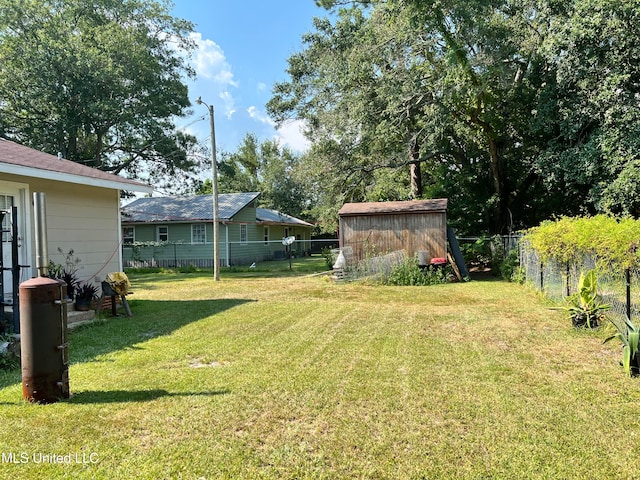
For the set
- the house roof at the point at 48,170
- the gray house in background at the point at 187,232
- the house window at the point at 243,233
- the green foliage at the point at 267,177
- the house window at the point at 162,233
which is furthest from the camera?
the green foliage at the point at 267,177

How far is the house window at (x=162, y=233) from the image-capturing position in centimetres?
2103

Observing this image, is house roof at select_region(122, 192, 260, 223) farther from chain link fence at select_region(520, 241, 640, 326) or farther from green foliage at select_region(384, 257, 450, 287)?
chain link fence at select_region(520, 241, 640, 326)

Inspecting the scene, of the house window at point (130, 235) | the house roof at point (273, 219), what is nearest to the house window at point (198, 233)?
the house window at point (130, 235)

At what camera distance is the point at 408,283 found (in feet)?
38.3

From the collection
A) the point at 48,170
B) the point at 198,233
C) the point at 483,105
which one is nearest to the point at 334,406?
the point at 48,170

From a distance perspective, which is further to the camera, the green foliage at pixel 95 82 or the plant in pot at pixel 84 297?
the green foliage at pixel 95 82

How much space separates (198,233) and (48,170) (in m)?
14.4

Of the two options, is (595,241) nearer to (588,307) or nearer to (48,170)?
(588,307)

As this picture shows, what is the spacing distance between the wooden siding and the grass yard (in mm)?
6807

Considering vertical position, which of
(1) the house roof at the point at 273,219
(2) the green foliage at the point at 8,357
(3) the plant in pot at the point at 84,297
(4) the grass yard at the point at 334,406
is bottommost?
(4) the grass yard at the point at 334,406

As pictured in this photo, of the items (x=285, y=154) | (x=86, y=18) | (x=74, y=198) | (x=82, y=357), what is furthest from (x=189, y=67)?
(x=82, y=357)

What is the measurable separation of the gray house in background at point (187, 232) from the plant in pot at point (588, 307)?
14763 mm

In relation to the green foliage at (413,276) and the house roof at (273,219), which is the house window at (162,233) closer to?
the house roof at (273,219)

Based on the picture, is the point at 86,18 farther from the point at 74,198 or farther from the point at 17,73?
the point at 74,198
